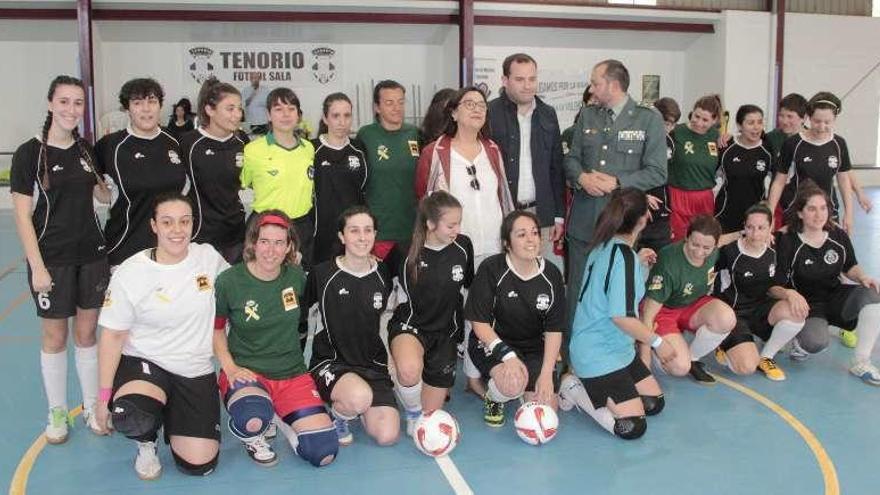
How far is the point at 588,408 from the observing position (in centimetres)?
409

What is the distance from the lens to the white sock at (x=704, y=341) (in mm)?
4734

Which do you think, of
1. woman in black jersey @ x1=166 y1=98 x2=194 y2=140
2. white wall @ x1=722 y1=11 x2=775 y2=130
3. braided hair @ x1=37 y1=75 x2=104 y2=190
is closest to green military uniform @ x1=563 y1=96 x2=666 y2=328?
braided hair @ x1=37 y1=75 x2=104 y2=190

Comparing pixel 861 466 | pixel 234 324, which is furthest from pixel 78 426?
pixel 861 466

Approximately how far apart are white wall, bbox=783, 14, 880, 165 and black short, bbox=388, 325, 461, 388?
15299 millimetres

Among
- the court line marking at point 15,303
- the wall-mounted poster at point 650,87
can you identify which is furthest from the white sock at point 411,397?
the wall-mounted poster at point 650,87

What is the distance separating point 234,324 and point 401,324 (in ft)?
3.01

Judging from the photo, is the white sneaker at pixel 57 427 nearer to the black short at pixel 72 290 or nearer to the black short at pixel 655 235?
the black short at pixel 72 290

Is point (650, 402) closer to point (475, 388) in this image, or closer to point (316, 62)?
point (475, 388)

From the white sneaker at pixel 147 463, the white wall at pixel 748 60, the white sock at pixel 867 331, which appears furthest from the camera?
the white wall at pixel 748 60

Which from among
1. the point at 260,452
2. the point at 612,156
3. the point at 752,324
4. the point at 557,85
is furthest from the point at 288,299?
the point at 557,85

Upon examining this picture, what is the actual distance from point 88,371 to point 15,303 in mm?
3539

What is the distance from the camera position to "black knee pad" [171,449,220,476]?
136 inches

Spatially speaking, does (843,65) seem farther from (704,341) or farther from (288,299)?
(288,299)

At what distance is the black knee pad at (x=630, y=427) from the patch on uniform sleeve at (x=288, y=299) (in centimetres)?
174
